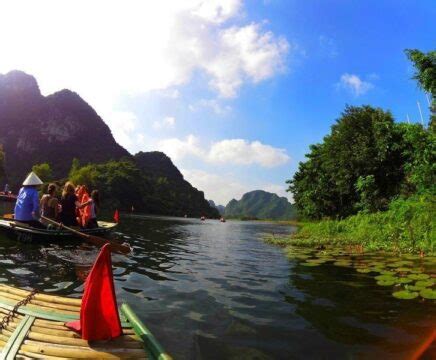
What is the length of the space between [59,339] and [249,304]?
433cm

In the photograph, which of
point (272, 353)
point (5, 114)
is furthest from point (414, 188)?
point (5, 114)

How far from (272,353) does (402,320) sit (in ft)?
9.73

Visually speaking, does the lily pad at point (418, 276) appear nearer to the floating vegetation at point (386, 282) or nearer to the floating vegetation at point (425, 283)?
the floating vegetation at point (425, 283)

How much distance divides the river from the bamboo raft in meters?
1.00

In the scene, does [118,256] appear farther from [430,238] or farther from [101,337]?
[430,238]

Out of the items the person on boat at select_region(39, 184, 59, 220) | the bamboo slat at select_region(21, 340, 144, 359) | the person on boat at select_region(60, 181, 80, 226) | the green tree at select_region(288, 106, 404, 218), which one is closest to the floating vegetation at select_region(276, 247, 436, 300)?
the bamboo slat at select_region(21, 340, 144, 359)

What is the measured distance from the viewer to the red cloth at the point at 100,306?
4438 millimetres

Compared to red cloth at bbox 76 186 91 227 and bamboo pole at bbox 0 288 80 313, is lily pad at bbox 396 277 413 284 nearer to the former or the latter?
bamboo pole at bbox 0 288 80 313

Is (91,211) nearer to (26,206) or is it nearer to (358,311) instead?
(26,206)

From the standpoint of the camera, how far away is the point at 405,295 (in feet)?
26.4

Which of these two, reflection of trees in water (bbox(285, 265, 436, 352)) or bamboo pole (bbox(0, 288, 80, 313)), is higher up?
bamboo pole (bbox(0, 288, 80, 313))

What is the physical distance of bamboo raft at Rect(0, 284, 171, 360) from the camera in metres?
4.09

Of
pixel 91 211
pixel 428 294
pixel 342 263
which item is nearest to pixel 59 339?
pixel 428 294

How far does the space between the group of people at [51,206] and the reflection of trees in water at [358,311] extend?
9653 millimetres
